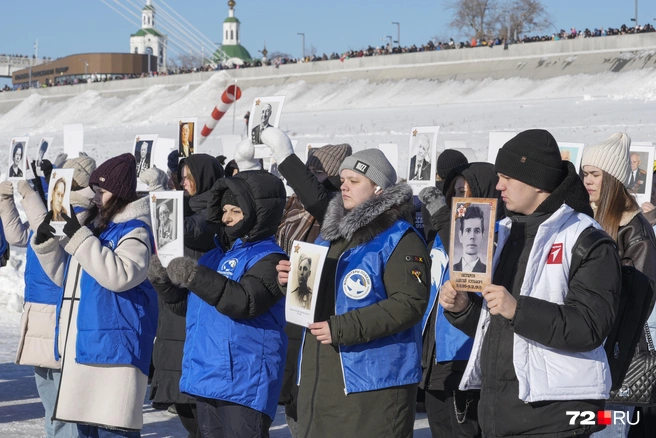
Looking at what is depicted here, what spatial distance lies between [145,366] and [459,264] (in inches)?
83.8

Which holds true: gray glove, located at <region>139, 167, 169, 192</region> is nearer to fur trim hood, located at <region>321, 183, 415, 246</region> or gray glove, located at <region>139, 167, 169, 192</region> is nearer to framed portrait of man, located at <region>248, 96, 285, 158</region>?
framed portrait of man, located at <region>248, 96, 285, 158</region>

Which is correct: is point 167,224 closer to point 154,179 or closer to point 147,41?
point 154,179

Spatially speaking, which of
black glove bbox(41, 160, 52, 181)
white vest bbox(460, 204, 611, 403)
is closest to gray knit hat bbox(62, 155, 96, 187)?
black glove bbox(41, 160, 52, 181)

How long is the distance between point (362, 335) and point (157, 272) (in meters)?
1.13

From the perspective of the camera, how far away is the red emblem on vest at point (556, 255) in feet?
10.7

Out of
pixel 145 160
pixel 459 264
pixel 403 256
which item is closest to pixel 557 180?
pixel 459 264

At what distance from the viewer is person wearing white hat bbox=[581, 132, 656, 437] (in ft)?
14.6

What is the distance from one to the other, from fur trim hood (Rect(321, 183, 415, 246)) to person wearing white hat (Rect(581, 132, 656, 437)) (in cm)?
102

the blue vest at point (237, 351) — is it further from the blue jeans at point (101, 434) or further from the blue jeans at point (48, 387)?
the blue jeans at point (48, 387)

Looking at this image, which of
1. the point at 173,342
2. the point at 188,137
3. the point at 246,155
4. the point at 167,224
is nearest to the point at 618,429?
the point at 173,342

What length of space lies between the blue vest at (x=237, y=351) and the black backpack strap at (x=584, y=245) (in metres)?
1.54

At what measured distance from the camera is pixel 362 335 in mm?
3750

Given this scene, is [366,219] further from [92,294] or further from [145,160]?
[145,160]

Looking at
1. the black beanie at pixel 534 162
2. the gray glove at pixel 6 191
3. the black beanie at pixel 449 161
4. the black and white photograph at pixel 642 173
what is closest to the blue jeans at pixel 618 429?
the black and white photograph at pixel 642 173
